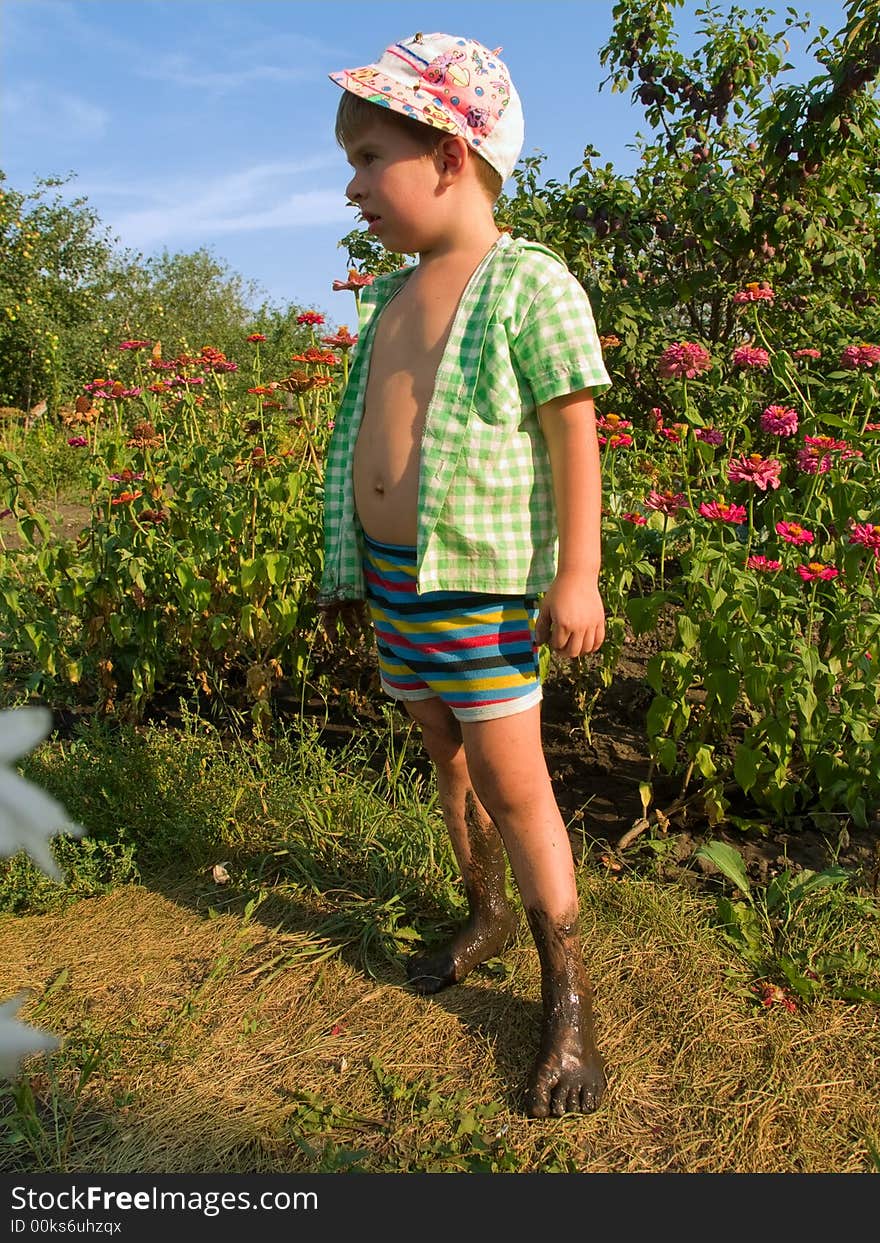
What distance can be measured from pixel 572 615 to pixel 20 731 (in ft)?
4.10

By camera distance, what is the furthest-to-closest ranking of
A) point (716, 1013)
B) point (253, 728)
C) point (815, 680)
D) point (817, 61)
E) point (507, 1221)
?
point (817, 61), point (253, 728), point (815, 680), point (716, 1013), point (507, 1221)

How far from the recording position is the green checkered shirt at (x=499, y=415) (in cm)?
162

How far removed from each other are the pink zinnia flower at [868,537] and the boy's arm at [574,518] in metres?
0.90

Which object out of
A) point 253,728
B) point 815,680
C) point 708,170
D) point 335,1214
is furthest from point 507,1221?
point 708,170

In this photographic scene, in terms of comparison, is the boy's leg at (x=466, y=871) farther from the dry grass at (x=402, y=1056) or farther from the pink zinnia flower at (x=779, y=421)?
the pink zinnia flower at (x=779, y=421)

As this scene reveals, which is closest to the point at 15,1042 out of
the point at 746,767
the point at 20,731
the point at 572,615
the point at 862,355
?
the point at 20,731

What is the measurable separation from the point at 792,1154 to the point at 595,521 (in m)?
1.07

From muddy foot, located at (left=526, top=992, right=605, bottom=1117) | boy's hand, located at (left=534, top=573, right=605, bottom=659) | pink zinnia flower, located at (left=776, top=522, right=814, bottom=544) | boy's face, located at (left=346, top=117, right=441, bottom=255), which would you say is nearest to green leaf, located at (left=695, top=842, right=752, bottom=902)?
muddy foot, located at (left=526, top=992, right=605, bottom=1117)

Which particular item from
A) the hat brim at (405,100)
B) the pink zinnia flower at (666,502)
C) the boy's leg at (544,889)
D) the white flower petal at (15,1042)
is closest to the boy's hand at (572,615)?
the boy's leg at (544,889)

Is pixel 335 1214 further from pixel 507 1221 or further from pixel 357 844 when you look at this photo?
pixel 357 844

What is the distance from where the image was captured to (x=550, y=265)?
5.53 feet

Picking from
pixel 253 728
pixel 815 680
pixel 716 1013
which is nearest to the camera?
pixel 716 1013

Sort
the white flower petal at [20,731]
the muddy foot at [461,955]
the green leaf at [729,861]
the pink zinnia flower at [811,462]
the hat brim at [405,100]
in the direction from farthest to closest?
the pink zinnia flower at [811,462] → the green leaf at [729,861] → the muddy foot at [461,955] → the hat brim at [405,100] → the white flower petal at [20,731]

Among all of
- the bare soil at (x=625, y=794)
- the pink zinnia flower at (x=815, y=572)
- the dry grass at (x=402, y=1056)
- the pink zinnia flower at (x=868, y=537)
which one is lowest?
the dry grass at (x=402, y=1056)
